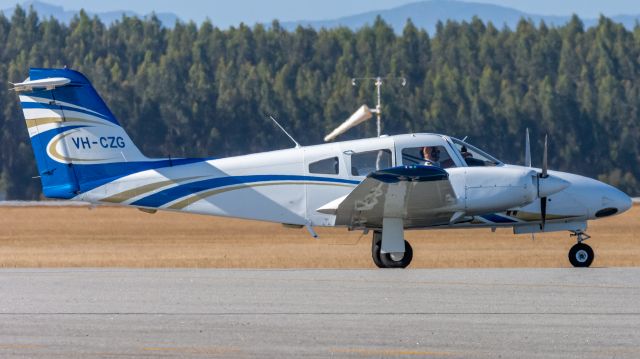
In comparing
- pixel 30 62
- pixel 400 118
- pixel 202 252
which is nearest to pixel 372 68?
pixel 400 118

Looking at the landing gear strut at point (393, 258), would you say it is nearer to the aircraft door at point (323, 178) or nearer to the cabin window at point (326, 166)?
the aircraft door at point (323, 178)

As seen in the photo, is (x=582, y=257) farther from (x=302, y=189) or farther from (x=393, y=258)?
(x=302, y=189)

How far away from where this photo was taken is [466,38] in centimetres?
11262

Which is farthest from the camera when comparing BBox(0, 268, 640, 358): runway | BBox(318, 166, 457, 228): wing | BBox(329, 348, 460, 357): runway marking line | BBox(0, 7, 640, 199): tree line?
BBox(0, 7, 640, 199): tree line

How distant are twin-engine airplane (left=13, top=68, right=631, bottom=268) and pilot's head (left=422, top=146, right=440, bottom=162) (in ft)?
0.05

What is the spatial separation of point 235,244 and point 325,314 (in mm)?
22627

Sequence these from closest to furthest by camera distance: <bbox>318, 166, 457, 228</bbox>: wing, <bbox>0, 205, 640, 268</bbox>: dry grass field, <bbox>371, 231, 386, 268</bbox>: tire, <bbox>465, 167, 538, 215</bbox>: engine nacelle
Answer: <bbox>318, 166, 457, 228</bbox>: wing < <bbox>465, 167, 538, 215</bbox>: engine nacelle < <bbox>371, 231, 386, 268</bbox>: tire < <bbox>0, 205, 640, 268</bbox>: dry grass field

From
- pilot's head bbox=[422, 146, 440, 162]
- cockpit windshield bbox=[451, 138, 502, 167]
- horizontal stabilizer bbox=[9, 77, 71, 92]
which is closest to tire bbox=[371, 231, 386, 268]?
pilot's head bbox=[422, 146, 440, 162]

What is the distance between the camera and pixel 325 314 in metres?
13.0

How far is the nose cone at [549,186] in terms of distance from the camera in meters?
18.8

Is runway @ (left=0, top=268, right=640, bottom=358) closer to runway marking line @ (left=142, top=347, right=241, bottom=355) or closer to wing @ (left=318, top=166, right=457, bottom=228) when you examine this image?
runway marking line @ (left=142, top=347, right=241, bottom=355)

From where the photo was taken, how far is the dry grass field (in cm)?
2548

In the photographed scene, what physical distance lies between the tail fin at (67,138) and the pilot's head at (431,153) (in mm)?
4768

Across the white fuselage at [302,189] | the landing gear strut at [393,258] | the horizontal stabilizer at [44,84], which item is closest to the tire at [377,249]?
the landing gear strut at [393,258]
